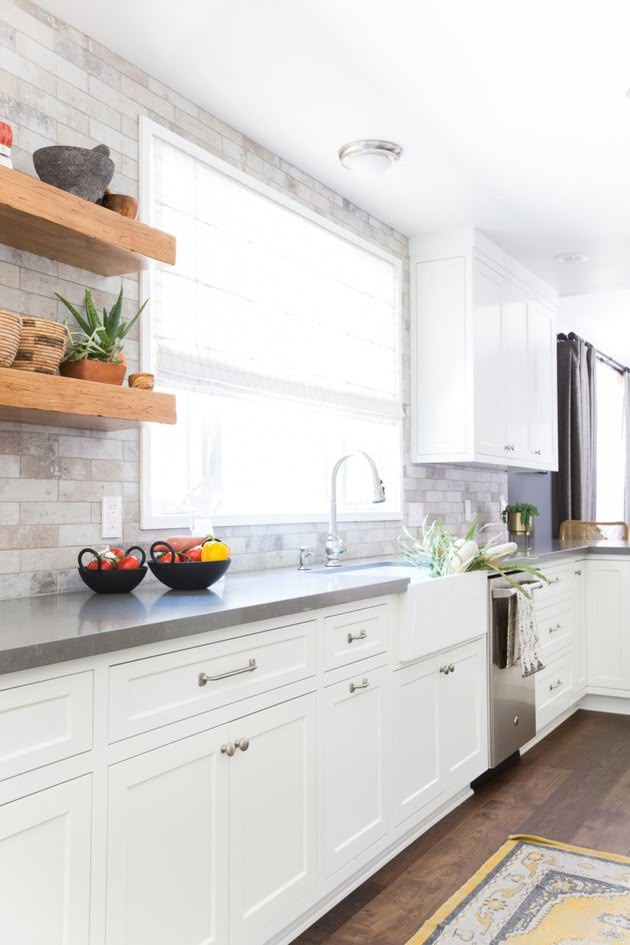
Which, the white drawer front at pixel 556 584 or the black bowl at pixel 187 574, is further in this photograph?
the white drawer front at pixel 556 584

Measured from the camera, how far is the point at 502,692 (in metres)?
3.37

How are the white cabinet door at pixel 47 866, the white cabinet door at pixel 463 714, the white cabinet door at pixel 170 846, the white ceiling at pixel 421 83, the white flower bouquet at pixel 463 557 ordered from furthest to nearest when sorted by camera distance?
the white flower bouquet at pixel 463 557 → the white cabinet door at pixel 463 714 → the white ceiling at pixel 421 83 → the white cabinet door at pixel 170 846 → the white cabinet door at pixel 47 866

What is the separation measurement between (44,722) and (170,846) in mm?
448

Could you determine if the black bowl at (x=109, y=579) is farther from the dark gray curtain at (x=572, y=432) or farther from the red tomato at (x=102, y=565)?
the dark gray curtain at (x=572, y=432)

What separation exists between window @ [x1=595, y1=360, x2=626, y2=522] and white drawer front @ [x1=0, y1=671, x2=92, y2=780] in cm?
720

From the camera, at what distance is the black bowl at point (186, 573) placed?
2.23 meters

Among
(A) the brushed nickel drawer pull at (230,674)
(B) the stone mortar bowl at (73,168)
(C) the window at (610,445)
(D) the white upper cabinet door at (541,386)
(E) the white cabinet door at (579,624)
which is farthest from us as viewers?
(C) the window at (610,445)

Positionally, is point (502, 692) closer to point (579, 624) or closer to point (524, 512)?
point (579, 624)

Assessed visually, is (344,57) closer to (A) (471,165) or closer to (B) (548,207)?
(A) (471,165)

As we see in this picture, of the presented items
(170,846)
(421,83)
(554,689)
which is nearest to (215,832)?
(170,846)

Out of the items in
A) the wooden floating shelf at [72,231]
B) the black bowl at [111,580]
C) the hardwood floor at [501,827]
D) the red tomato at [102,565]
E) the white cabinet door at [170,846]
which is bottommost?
the hardwood floor at [501,827]

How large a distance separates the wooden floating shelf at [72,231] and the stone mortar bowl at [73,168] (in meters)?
0.06

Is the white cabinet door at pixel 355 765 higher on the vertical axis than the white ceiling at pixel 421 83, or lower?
lower

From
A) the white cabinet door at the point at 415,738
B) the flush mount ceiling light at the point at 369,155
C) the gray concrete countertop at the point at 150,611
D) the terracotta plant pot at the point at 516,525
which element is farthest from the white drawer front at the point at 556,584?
the flush mount ceiling light at the point at 369,155
